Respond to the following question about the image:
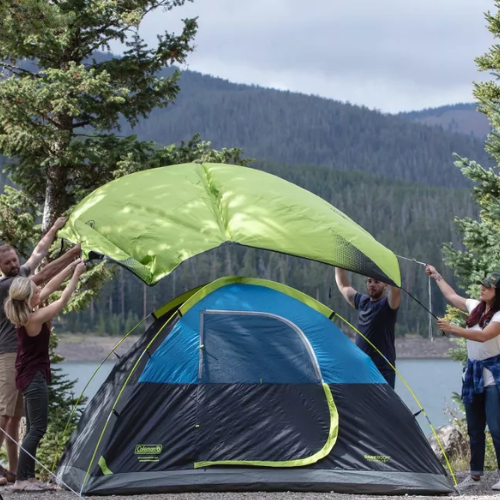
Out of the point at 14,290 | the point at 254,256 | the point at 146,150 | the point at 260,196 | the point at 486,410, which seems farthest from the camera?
the point at 254,256

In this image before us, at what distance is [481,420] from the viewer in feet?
22.9

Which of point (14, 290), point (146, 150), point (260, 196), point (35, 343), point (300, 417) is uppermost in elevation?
point (146, 150)

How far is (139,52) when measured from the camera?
13.4 metres

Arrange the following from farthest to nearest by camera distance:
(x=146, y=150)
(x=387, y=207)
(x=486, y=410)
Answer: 1. (x=387, y=207)
2. (x=146, y=150)
3. (x=486, y=410)

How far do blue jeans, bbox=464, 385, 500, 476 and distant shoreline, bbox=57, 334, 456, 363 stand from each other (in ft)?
263

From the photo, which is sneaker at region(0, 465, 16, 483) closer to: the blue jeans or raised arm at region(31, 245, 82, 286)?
raised arm at region(31, 245, 82, 286)

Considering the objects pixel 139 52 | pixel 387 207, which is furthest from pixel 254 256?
pixel 139 52

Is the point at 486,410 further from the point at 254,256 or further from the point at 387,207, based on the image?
the point at 387,207

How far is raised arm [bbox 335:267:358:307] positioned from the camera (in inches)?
310

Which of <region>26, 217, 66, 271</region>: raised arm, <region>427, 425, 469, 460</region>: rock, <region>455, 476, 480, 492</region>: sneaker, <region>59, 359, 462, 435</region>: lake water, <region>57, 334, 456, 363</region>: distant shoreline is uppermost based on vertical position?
<region>26, 217, 66, 271</region>: raised arm

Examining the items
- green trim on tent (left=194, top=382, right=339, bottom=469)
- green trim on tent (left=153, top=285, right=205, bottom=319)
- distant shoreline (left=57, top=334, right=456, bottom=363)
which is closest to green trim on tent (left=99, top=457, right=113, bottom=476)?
green trim on tent (left=194, top=382, right=339, bottom=469)

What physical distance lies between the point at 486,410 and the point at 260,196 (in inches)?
109

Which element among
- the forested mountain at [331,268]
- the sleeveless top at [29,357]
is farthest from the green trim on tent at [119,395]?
the forested mountain at [331,268]

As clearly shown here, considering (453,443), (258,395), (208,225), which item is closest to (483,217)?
(453,443)
